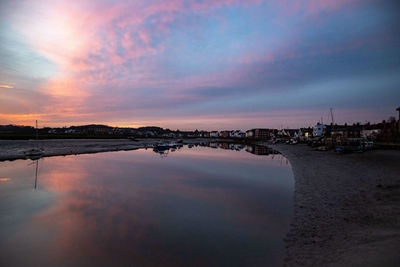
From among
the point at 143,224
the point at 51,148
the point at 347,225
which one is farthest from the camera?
the point at 51,148

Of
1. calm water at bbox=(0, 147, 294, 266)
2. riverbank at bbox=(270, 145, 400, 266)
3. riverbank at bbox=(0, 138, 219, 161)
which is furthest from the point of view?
riverbank at bbox=(0, 138, 219, 161)

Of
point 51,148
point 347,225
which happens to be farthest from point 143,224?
point 51,148

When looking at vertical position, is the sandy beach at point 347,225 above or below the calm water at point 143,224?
above

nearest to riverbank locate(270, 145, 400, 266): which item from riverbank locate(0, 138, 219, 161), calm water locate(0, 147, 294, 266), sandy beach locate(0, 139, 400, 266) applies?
sandy beach locate(0, 139, 400, 266)

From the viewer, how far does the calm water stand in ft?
27.4

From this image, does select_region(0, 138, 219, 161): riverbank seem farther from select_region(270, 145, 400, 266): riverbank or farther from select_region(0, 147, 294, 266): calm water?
select_region(270, 145, 400, 266): riverbank

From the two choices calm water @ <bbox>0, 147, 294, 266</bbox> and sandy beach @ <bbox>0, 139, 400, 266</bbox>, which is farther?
calm water @ <bbox>0, 147, 294, 266</bbox>

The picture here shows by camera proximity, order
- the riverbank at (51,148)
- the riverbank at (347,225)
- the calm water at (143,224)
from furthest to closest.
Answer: the riverbank at (51,148), the calm water at (143,224), the riverbank at (347,225)

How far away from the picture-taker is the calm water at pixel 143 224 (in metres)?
8.36

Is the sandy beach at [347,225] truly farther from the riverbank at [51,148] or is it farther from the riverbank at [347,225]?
the riverbank at [51,148]

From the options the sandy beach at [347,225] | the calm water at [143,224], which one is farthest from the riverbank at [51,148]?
the sandy beach at [347,225]

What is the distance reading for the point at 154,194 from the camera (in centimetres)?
1761

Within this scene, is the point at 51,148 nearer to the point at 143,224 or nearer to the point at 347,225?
the point at 143,224

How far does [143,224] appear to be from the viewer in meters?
11.5
